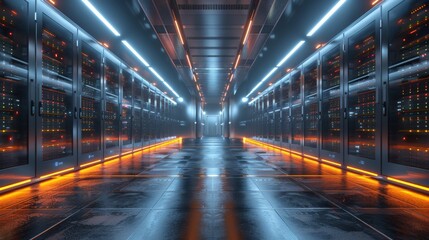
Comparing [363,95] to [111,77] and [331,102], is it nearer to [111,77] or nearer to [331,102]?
[331,102]

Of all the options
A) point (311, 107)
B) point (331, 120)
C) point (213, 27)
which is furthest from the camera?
point (311, 107)

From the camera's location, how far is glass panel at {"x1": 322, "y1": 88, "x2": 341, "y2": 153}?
948 centimetres

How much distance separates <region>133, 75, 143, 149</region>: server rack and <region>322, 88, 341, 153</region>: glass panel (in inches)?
395

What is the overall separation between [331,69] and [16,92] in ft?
31.5

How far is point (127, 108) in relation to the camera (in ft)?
46.9

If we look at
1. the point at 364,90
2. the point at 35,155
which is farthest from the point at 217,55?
the point at 35,155

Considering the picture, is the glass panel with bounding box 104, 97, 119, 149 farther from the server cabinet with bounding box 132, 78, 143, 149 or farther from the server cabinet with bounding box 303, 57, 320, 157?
the server cabinet with bounding box 303, 57, 320, 157

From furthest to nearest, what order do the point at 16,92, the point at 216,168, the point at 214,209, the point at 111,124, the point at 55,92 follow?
1. the point at 111,124
2. the point at 216,168
3. the point at 55,92
4. the point at 16,92
5. the point at 214,209

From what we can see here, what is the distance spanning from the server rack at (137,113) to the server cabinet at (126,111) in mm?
833

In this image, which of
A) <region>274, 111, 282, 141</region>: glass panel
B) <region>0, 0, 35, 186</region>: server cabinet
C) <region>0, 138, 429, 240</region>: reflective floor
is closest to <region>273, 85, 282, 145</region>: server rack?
<region>274, 111, 282, 141</region>: glass panel

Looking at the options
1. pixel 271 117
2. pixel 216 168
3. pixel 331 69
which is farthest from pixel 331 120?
pixel 271 117

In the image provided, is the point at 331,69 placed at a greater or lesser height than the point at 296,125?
greater

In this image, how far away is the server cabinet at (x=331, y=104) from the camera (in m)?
9.28

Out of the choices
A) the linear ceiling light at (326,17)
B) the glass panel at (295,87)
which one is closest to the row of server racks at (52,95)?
the linear ceiling light at (326,17)
